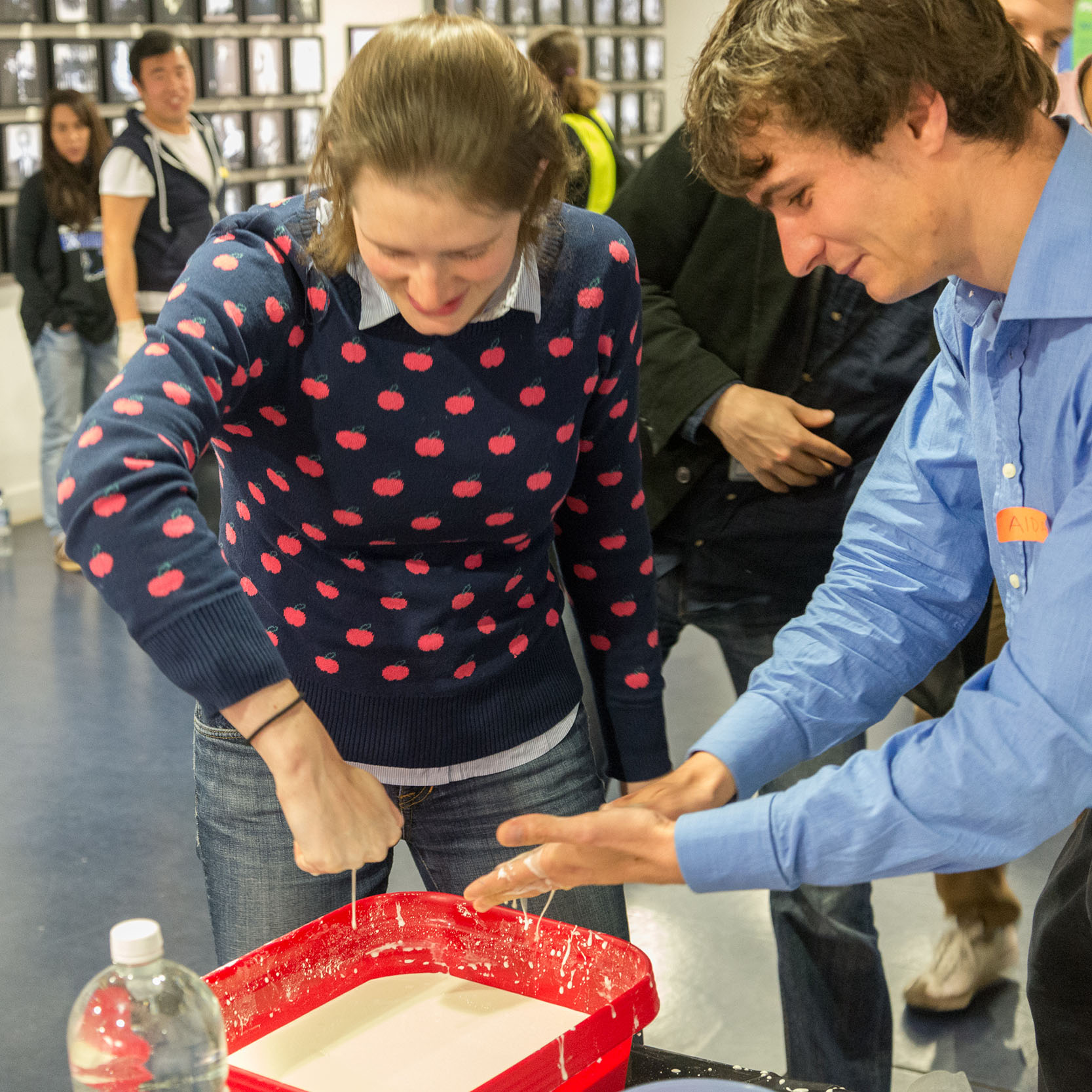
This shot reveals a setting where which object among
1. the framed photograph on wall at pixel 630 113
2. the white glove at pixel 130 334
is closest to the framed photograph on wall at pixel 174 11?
the white glove at pixel 130 334

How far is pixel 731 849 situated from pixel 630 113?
26.0 feet

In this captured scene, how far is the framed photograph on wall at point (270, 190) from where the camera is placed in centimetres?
662

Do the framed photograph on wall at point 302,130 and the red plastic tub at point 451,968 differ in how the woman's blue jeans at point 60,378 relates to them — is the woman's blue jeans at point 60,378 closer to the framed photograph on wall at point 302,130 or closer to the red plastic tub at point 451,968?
the framed photograph on wall at point 302,130

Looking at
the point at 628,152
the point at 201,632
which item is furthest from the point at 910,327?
the point at 628,152

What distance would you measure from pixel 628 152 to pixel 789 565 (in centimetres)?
676

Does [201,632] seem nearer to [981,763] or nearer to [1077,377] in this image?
[981,763]

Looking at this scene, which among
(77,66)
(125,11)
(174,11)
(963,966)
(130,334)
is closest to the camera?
(963,966)

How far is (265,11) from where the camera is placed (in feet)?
21.2

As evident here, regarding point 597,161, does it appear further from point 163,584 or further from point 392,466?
point 163,584

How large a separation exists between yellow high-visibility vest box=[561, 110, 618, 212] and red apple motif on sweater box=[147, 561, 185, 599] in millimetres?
2354

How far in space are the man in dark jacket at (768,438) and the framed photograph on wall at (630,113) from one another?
662 centimetres

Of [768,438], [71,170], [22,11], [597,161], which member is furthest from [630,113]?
[768,438]

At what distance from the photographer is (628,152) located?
27.3ft

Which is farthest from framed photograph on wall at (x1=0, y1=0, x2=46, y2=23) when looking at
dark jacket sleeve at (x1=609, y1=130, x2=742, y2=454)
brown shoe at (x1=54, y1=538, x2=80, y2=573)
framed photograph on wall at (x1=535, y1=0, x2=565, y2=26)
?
dark jacket sleeve at (x1=609, y1=130, x2=742, y2=454)
